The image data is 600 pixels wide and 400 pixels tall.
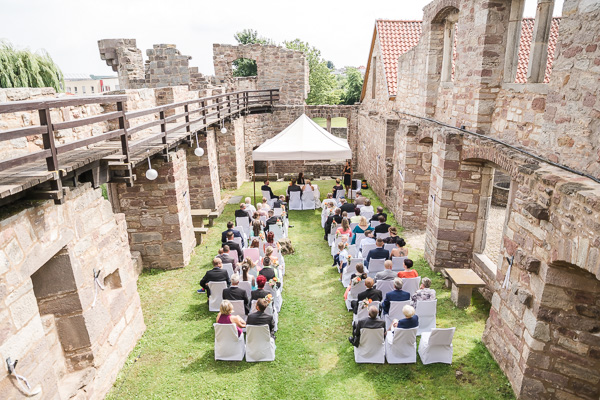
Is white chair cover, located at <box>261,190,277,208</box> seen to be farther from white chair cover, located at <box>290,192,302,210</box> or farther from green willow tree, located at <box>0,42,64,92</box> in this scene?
green willow tree, located at <box>0,42,64,92</box>

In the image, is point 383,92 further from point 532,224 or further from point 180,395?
point 180,395

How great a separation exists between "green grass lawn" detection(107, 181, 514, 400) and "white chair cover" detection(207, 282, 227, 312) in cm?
17

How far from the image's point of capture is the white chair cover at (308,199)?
1290 centimetres

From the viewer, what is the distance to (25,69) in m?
17.8

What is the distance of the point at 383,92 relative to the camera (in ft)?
45.3

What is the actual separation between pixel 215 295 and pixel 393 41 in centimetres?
1115

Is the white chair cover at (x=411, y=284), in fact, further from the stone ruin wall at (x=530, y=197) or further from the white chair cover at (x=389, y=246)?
the white chair cover at (x=389, y=246)

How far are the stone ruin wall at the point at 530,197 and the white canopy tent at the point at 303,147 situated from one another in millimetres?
3046

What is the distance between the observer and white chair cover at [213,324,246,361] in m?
5.59

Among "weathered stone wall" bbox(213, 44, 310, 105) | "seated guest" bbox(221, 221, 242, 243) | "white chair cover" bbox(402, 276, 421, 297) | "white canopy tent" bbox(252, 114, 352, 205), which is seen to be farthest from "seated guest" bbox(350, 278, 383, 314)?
"weathered stone wall" bbox(213, 44, 310, 105)

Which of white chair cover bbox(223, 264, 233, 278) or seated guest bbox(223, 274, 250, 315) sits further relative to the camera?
white chair cover bbox(223, 264, 233, 278)

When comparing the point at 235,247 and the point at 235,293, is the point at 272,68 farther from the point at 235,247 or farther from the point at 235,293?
the point at 235,293

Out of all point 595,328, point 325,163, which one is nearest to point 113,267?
point 595,328

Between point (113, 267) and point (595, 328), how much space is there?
245 inches
